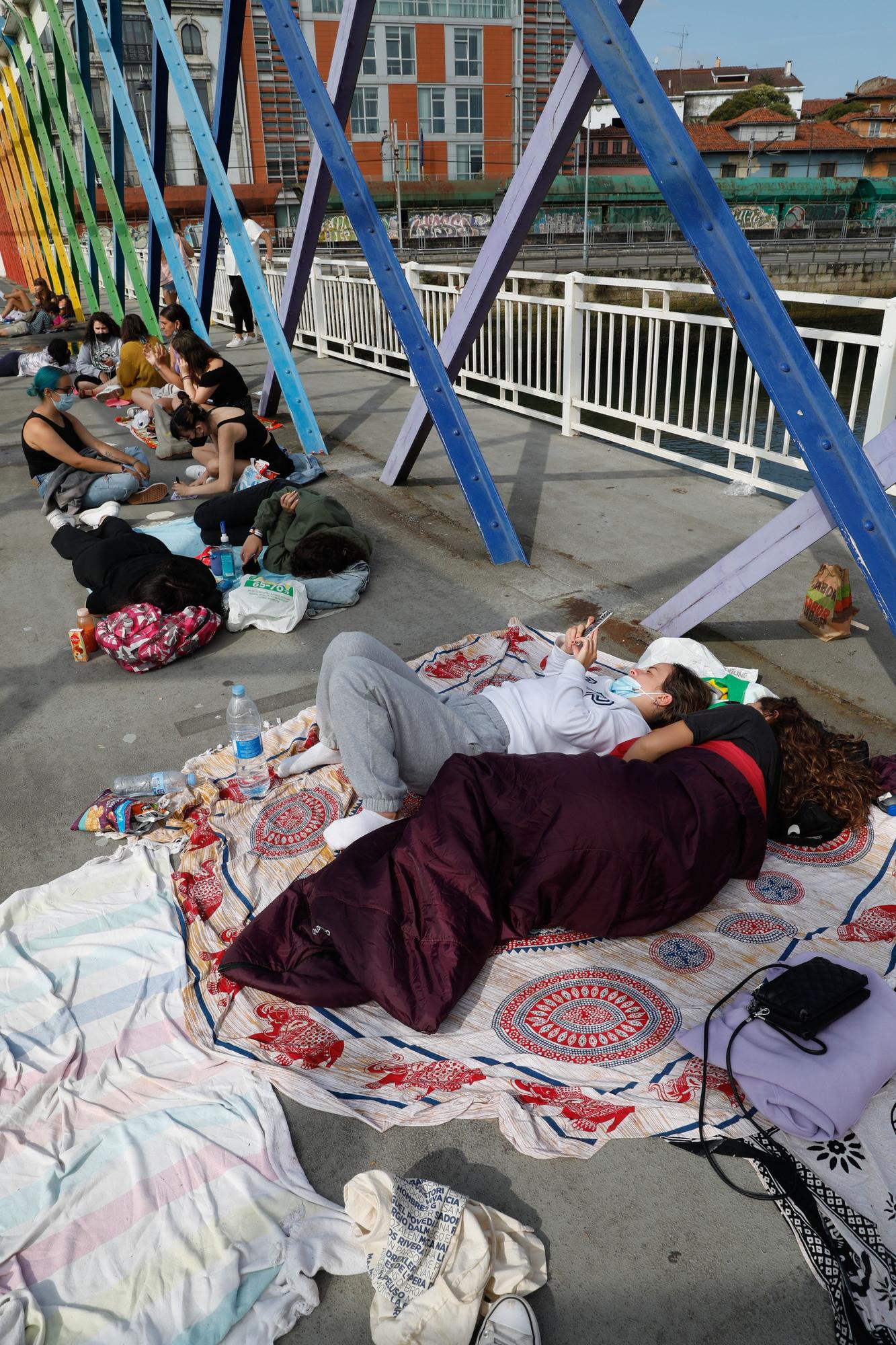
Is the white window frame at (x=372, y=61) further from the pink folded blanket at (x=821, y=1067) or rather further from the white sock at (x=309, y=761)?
the pink folded blanket at (x=821, y=1067)

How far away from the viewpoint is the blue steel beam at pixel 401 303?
5.57 m

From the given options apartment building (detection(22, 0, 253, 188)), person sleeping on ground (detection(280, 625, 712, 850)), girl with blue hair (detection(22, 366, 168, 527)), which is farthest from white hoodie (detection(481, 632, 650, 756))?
apartment building (detection(22, 0, 253, 188))

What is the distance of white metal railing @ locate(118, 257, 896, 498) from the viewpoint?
538 centimetres

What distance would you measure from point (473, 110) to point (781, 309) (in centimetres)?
5481

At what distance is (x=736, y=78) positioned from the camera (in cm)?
9394

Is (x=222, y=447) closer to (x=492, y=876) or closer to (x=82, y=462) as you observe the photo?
(x=82, y=462)

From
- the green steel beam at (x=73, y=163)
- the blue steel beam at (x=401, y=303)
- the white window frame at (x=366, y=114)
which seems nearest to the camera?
the blue steel beam at (x=401, y=303)

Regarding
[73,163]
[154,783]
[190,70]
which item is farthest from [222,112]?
[190,70]

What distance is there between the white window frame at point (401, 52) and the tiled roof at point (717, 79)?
155 ft

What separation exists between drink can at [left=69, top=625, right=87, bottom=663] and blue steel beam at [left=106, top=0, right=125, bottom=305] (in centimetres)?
1019

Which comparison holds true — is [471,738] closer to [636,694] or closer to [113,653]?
[636,694]

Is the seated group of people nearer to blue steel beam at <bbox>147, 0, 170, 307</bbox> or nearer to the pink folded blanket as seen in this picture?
blue steel beam at <bbox>147, 0, 170, 307</bbox>

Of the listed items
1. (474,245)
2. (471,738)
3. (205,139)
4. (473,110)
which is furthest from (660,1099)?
(473,110)

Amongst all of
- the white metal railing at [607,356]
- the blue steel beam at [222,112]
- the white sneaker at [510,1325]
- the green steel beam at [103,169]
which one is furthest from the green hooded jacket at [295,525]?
the green steel beam at [103,169]
